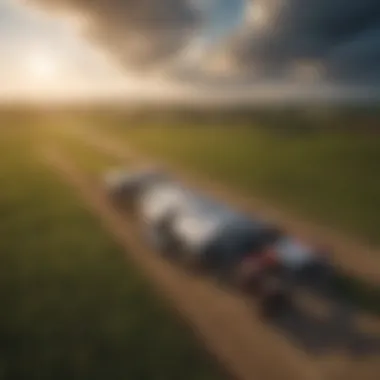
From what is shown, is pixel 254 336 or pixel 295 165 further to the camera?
pixel 295 165

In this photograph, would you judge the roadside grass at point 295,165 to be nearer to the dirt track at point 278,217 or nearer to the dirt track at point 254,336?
the dirt track at point 278,217

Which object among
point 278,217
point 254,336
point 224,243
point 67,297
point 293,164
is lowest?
point 67,297

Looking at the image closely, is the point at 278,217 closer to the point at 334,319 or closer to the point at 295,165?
the point at 295,165

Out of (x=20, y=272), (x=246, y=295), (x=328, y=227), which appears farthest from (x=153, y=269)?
(x=328, y=227)

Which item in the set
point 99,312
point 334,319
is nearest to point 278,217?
point 334,319

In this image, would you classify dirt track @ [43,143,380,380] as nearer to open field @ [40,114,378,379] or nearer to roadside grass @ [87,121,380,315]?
open field @ [40,114,378,379]

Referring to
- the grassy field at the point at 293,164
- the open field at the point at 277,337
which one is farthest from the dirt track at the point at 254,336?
the grassy field at the point at 293,164

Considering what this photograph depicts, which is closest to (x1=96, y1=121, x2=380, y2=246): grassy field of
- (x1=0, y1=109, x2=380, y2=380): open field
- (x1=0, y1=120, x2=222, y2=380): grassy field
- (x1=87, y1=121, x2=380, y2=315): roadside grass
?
(x1=87, y1=121, x2=380, y2=315): roadside grass

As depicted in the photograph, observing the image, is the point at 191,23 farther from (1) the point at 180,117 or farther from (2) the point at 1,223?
(2) the point at 1,223
